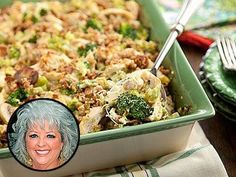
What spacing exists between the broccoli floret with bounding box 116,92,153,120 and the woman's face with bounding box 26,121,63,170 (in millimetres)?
212

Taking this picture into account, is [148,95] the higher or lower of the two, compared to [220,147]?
higher

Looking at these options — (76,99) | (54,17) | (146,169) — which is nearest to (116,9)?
(54,17)

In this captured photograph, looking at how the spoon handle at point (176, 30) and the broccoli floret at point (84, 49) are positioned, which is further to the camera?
the broccoli floret at point (84, 49)

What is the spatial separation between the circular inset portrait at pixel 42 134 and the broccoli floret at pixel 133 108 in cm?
17

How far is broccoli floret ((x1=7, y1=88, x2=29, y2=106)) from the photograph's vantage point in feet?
5.36

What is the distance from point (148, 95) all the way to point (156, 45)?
1.21 feet

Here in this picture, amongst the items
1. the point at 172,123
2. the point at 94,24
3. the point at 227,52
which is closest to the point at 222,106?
the point at 227,52

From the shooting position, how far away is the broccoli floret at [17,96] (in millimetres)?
1634

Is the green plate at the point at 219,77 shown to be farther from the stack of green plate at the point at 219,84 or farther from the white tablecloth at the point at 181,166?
the white tablecloth at the point at 181,166

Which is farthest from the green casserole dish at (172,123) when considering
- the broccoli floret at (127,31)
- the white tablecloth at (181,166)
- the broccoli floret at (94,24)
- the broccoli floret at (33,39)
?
the broccoli floret at (33,39)

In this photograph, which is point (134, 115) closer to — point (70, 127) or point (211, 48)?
point (70, 127)

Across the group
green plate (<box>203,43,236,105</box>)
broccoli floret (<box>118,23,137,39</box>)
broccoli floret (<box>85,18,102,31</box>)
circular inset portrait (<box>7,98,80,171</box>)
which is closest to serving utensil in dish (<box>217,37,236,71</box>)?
green plate (<box>203,43,236,105</box>)

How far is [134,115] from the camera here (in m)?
1.52

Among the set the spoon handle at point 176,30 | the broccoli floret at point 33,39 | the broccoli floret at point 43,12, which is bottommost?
the broccoli floret at point 33,39
